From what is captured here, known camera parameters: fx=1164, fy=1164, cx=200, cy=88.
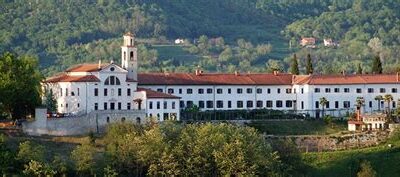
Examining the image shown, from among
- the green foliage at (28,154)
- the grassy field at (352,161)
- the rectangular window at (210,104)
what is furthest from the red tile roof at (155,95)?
the green foliage at (28,154)

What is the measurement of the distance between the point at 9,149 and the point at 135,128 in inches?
394

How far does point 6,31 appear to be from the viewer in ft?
641

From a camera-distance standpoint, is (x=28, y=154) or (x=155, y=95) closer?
(x=28, y=154)

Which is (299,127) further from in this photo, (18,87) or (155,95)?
(18,87)

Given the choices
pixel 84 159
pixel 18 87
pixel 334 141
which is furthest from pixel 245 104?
pixel 84 159

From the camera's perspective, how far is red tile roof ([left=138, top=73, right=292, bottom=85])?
10375 cm

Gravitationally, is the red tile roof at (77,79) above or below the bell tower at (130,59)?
below

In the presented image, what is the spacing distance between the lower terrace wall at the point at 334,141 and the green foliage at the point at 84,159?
63.3ft

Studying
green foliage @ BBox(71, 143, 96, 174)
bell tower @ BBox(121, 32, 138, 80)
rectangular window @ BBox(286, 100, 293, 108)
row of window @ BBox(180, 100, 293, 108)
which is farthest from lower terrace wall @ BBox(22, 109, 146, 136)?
rectangular window @ BBox(286, 100, 293, 108)

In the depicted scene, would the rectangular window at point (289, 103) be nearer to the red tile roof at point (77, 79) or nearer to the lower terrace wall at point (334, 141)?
the lower terrace wall at point (334, 141)

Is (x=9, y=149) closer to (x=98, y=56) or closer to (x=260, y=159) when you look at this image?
(x=260, y=159)

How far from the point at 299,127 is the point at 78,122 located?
20334 mm

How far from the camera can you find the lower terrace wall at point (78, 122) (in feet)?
291

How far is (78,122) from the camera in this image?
91.1m
